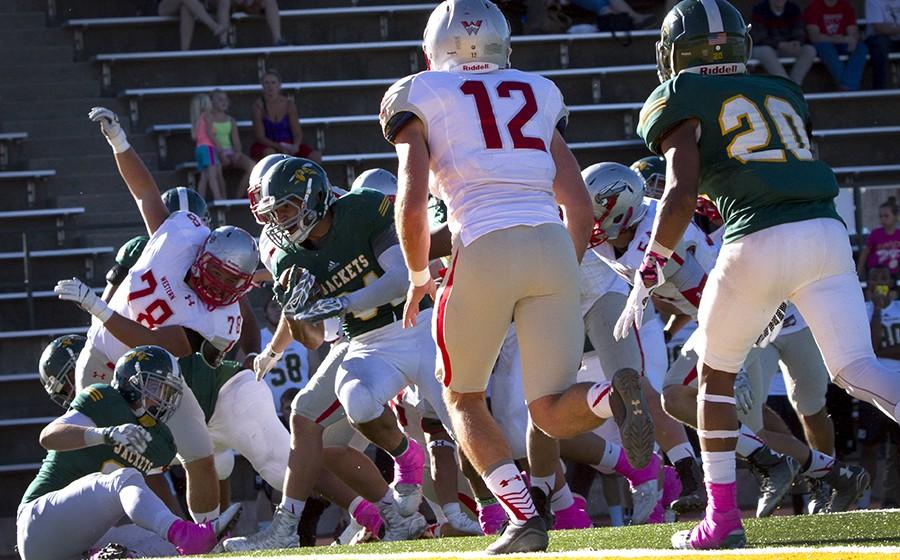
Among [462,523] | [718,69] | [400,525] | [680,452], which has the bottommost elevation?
[462,523]

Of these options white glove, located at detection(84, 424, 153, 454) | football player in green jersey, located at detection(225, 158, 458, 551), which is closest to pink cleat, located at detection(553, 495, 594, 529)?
football player in green jersey, located at detection(225, 158, 458, 551)

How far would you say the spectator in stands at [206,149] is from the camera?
12062 mm

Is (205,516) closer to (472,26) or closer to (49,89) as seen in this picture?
(472,26)

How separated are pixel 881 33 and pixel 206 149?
6368 millimetres

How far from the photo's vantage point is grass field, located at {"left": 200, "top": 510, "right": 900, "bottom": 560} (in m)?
4.21

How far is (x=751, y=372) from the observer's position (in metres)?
7.34

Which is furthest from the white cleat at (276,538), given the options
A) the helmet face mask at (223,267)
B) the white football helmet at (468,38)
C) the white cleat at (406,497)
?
the white football helmet at (468,38)

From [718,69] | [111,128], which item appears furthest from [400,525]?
[718,69]

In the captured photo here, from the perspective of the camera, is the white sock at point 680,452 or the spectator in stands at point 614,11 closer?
the white sock at point 680,452

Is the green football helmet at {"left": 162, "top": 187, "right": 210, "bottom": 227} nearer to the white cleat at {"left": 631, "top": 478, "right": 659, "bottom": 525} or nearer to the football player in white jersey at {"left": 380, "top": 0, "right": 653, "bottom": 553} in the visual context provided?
the white cleat at {"left": 631, "top": 478, "right": 659, "bottom": 525}

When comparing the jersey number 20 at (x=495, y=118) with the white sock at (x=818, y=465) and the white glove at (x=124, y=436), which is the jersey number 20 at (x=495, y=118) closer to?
the white glove at (x=124, y=436)

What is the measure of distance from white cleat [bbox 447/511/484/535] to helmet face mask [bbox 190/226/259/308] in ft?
5.21

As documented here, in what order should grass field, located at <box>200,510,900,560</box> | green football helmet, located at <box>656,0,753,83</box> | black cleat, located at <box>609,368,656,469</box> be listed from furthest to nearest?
green football helmet, located at <box>656,0,753,83</box> < black cleat, located at <box>609,368,656,469</box> < grass field, located at <box>200,510,900,560</box>

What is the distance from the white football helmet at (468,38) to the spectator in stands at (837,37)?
937cm
